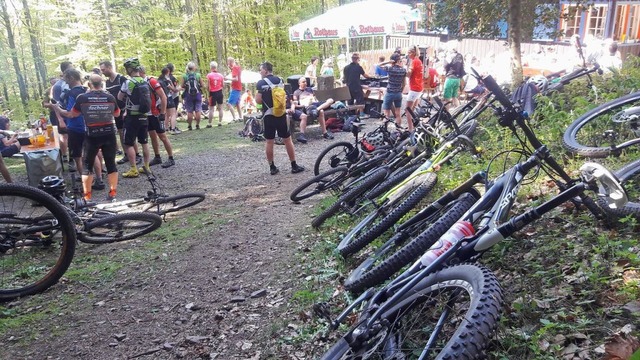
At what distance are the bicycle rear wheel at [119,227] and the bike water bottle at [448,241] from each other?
4061mm

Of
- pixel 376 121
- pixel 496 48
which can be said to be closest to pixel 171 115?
pixel 376 121

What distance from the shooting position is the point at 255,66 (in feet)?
99.6

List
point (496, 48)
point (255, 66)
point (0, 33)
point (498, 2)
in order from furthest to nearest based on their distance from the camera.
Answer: point (255, 66) < point (0, 33) < point (496, 48) < point (498, 2)

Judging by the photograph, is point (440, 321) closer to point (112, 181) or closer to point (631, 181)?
point (631, 181)

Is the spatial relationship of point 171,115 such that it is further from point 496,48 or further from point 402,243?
point 496,48

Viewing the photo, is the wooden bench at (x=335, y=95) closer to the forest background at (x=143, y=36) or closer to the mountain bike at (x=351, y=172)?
the mountain bike at (x=351, y=172)

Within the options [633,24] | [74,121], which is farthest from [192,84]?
[633,24]

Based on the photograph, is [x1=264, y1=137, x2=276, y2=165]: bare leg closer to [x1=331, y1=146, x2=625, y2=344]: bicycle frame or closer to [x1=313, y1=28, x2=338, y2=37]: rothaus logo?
[x1=331, y1=146, x2=625, y2=344]: bicycle frame

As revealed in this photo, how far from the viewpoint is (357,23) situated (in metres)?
14.7

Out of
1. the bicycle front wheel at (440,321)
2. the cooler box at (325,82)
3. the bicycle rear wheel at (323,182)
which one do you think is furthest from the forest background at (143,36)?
the bicycle front wheel at (440,321)

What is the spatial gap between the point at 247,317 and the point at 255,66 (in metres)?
28.0

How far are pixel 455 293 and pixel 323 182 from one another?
455 centimetres

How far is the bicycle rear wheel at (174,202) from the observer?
6.54 m

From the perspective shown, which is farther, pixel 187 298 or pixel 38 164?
pixel 38 164
